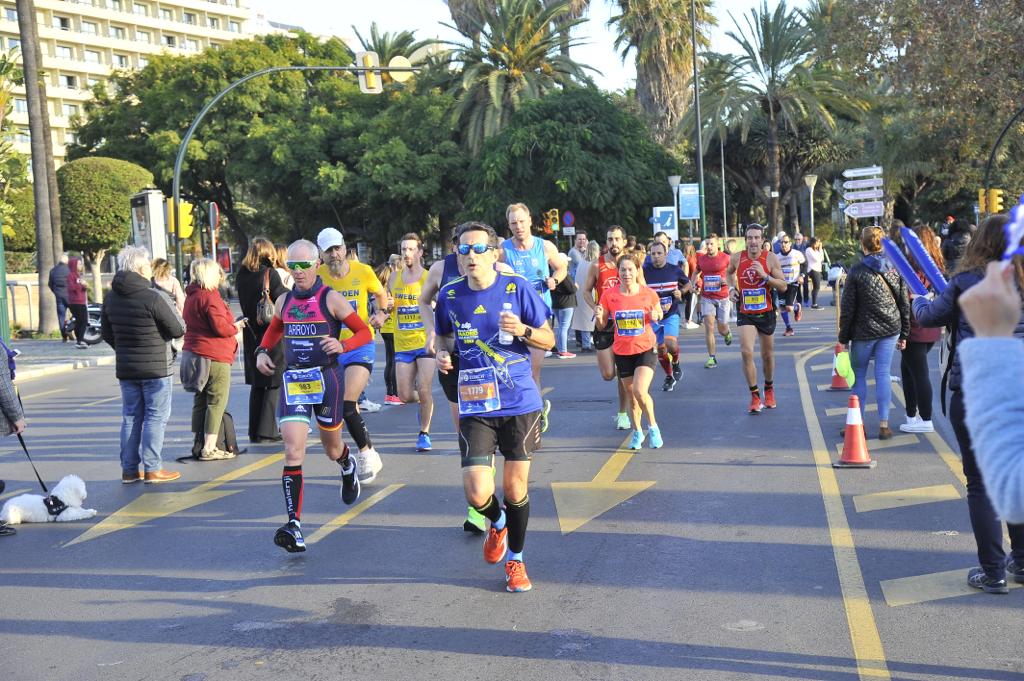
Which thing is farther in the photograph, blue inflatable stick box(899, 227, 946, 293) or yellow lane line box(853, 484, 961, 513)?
yellow lane line box(853, 484, 961, 513)

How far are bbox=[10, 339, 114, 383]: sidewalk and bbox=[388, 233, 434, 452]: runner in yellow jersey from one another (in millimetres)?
10575

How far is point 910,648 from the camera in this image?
489 centimetres

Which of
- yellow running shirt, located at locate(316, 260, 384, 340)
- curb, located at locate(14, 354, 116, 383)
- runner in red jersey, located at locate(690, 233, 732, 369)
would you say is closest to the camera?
yellow running shirt, located at locate(316, 260, 384, 340)

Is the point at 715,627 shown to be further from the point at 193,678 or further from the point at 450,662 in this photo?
the point at 193,678

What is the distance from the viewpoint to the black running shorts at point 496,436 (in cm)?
591

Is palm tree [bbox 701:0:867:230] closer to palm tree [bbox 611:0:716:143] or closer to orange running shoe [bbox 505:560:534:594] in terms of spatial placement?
palm tree [bbox 611:0:716:143]

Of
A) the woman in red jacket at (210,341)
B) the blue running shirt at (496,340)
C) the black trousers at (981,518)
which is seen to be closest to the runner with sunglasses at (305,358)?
the blue running shirt at (496,340)

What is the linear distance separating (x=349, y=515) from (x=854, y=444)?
3.93 meters

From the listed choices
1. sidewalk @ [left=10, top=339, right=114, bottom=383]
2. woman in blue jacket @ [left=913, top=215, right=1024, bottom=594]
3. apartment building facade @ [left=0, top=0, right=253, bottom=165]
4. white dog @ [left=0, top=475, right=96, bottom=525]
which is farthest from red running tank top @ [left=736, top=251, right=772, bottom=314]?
apartment building facade @ [left=0, top=0, right=253, bottom=165]

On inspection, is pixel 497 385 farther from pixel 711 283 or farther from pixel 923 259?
pixel 711 283

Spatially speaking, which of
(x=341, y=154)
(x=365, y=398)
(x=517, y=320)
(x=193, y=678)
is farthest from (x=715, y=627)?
(x=341, y=154)

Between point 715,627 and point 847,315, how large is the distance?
5.34 metres

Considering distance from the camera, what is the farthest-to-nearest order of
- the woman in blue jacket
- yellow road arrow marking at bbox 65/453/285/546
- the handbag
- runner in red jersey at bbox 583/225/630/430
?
Result: runner in red jersey at bbox 583/225/630/430
the handbag
yellow road arrow marking at bbox 65/453/285/546
the woman in blue jacket

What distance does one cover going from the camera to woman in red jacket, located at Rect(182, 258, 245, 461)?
33.2 feet
